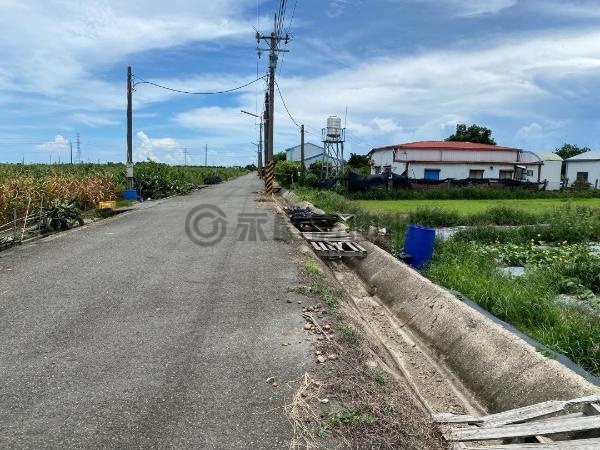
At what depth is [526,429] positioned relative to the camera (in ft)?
11.9

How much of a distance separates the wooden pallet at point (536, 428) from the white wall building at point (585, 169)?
47.9 meters

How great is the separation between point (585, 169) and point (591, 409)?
5096 cm

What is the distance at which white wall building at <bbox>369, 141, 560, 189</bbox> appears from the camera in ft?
139

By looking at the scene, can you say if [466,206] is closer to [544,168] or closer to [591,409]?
[591,409]

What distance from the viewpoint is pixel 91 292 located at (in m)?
7.45

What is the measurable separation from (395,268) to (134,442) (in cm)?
690

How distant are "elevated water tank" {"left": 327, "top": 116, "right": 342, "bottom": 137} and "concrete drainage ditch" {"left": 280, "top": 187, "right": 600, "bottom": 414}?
36915mm

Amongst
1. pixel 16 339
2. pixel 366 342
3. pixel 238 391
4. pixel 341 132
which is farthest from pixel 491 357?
pixel 341 132

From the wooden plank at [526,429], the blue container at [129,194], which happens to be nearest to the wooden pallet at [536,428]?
the wooden plank at [526,429]

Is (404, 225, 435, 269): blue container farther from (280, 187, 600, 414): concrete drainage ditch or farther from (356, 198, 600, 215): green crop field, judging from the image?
(356, 198, 600, 215): green crop field

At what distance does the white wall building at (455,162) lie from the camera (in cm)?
4228

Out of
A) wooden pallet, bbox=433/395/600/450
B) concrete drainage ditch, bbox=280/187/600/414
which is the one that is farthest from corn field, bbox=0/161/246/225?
wooden pallet, bbox=433/395/600/450
